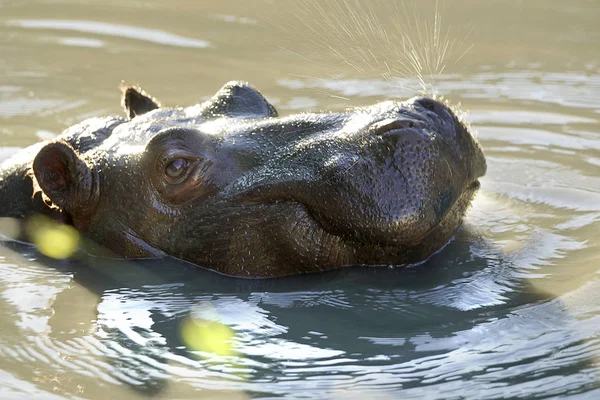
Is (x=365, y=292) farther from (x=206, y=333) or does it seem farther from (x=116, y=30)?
(x=116, y=30)

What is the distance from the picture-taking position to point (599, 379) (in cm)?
427

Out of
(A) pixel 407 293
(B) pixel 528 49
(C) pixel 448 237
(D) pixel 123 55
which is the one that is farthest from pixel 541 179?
(D) pixel 123 55

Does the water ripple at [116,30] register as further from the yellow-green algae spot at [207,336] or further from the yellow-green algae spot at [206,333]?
the yellow-green algae spot at [207,336]

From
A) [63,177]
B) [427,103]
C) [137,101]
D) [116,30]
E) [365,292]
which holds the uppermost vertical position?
[116,30]

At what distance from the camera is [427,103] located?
17.5ft

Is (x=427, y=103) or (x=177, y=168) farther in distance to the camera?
(x=177, y=168)

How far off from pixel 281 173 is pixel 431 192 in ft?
2.58

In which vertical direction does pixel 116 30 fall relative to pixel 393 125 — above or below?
above

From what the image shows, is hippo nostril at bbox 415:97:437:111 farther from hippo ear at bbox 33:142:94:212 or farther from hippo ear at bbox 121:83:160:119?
hippo ear at bbox 121:83:160:119

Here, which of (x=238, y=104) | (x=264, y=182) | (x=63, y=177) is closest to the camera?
(x=264, y=182)

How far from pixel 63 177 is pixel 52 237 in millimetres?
549

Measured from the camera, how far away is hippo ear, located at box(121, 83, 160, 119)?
6703 millimetres

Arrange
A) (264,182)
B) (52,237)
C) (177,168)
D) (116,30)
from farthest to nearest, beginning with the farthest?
1. (116,30)
2. (52,237)
3. (177,168)
4. (264,182)

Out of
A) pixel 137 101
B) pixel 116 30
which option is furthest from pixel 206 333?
pixel 116 30
